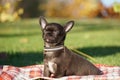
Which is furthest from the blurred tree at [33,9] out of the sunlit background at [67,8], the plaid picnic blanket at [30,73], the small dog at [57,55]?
the small dog at [57,55]

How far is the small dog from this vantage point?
219 inches

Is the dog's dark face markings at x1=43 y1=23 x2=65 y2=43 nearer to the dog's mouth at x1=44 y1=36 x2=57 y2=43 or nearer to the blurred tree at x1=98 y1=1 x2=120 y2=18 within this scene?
the dog's mouth at x1=44 y1=36 x2=57 y2=43

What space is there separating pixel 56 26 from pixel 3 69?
1.29 metres

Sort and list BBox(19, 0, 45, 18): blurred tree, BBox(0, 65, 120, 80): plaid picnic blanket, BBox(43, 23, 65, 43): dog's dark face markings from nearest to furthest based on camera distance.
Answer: BBox(43, 23, 65, 43): dog's dark face markings < BBox(0, 65, 120, 80): plaid picnic blanket < BBox(19, 0, 45, 18): blurred tree

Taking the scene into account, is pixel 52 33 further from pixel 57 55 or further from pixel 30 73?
pixel 30 73

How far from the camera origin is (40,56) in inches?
353

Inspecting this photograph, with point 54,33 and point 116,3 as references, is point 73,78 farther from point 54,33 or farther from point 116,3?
point 116,3

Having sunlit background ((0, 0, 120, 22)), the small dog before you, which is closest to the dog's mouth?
the small dog

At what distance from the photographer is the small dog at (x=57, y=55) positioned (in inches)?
219

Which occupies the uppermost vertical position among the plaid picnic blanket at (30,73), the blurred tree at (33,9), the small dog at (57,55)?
the small dog at (57,55)

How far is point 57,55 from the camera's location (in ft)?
18.5

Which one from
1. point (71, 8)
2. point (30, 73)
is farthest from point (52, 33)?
point (71, 8)

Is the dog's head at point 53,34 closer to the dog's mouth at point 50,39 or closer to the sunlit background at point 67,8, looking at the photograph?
the dog's mouth at point 50,39

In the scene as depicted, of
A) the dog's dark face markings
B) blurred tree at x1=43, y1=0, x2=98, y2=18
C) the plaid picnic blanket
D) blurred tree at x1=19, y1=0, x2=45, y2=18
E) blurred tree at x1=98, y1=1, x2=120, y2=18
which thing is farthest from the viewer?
blurred tree at x1=19, y1=0, x2=45, y2=18
